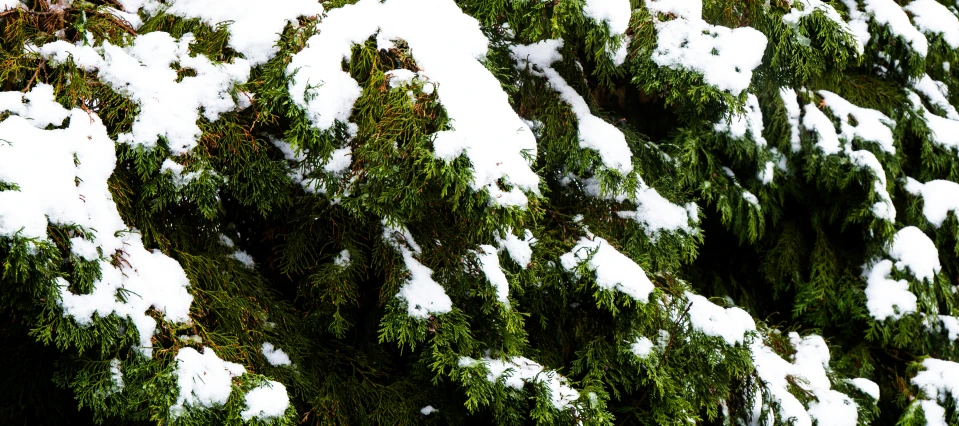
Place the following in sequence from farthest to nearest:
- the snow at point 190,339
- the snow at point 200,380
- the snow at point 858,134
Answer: the snow at point 858,134, the snow at point 190,339, the snow at point 200,380

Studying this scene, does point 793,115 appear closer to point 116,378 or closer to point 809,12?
point 809,12

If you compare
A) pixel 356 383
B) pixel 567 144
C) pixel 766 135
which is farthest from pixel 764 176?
pixel 356 383

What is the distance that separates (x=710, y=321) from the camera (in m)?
2.45

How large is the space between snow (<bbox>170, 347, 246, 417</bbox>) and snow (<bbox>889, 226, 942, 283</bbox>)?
9.82 ft

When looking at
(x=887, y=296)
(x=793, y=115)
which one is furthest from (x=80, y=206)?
(x=887, y=296)

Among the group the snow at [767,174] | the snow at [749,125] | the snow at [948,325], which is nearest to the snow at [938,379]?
the snow at [948,325]

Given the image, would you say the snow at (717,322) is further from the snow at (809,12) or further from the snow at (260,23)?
the snow at (260,23)

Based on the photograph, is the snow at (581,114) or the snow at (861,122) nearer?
the snow at (581,114)

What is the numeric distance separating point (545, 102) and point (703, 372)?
1178mm

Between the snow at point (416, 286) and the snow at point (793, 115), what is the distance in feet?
6.84

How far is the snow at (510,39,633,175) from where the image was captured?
245 cm

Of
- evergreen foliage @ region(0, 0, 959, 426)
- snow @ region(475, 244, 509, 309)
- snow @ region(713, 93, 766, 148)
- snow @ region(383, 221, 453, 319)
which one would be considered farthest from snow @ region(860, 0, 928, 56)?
snow @ region(383, 221, 453, 319)

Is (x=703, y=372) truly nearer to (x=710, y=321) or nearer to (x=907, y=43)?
(x=710, y=321)

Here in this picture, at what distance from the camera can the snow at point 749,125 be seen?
299 centimetres
